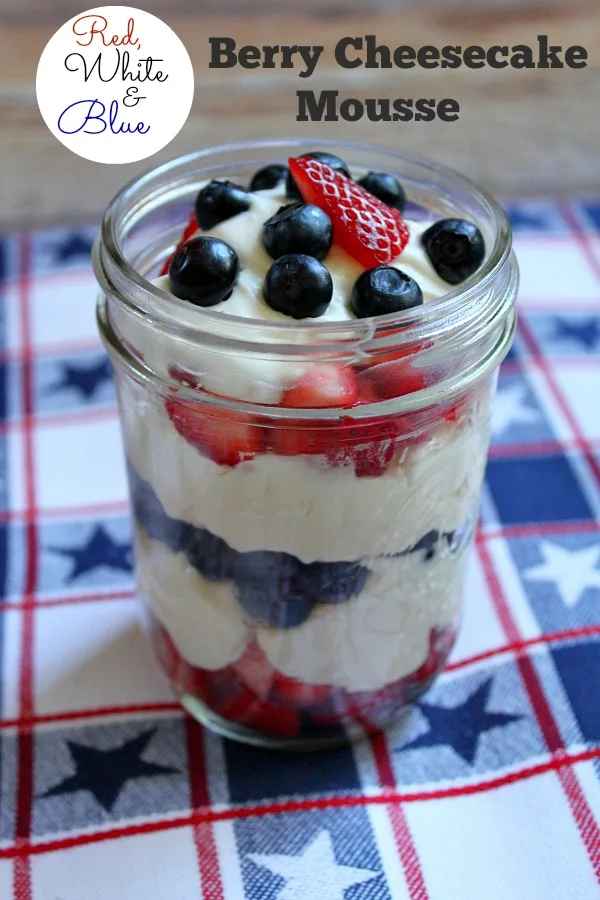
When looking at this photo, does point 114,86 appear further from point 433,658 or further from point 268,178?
point 433,658

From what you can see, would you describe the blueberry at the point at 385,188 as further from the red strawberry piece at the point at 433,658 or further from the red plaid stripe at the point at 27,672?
the red plaid stripe at the point at 27,672

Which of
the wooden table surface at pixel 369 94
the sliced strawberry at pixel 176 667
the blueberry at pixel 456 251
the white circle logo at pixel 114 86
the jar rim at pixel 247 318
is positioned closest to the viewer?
the jar rim at pixel 247 318

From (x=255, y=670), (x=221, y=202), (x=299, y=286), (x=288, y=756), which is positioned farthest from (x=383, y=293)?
(x=288, y=756)

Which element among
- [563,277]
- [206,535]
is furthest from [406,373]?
[563,277]

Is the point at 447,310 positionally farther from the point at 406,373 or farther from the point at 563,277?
the point at 563,277

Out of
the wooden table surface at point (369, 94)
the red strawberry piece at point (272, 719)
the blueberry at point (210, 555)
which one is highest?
the wooden table surface at point (369, 94)

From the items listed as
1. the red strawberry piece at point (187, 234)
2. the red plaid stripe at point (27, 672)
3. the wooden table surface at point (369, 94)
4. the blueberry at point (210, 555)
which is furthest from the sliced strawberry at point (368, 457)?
the wooden table surface at point (369, 94)
